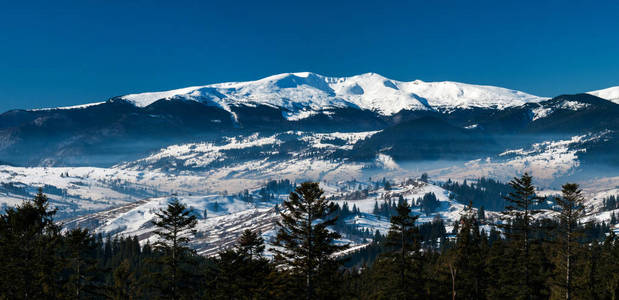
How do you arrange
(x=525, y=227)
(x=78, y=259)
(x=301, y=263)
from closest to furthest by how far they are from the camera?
(x=301, y=263) → (x=78, y=259) → (x=525, y=227)

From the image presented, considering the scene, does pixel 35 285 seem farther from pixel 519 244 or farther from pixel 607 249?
pixel 607 249

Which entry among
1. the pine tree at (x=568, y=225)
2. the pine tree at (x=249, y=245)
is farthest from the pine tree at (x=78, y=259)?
the pine tree at (x=568, y=225)

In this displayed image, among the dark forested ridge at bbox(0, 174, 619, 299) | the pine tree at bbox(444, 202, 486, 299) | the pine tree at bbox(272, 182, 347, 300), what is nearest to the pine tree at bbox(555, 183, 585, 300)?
the dark forested ridge at bbox(0, 174, 619, 299)

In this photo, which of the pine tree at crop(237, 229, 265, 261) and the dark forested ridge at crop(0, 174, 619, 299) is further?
the pine tree at crop(237, 229, 265, 261)

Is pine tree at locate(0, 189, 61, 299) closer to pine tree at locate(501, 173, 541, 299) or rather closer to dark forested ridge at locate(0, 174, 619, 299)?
dark forested ridge at locate(0, 174, 619, 299)

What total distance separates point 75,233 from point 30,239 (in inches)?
232

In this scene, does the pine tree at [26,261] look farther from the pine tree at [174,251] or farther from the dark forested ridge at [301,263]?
the pine tree at [174,251]

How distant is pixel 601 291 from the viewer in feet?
262

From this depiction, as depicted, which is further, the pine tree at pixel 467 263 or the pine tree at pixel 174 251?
the pine tree at pixel 467 263

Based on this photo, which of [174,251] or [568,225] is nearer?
[174,251]

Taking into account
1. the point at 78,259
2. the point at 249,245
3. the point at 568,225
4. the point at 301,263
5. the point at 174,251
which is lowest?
the point at 249,245

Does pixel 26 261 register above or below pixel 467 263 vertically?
above

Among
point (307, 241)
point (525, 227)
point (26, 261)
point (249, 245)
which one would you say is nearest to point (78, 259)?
point (26, 261)

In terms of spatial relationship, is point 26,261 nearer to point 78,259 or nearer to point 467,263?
point 78,259
